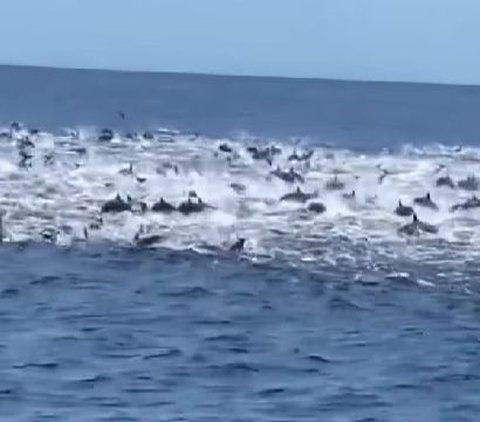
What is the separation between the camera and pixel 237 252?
7117 millimetres

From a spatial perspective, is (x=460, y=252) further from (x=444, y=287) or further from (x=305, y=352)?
(x=305, y=352)

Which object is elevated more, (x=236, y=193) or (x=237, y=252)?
(x=236, y=193)

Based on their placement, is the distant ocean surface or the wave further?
the wave

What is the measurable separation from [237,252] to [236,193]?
A: 92cm

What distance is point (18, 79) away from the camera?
9.63 metres

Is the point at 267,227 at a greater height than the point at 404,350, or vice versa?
the point at 267,227

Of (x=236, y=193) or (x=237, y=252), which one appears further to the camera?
(x=236, y=193)

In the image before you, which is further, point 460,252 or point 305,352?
point 460,252

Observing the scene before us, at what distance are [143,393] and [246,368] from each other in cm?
47

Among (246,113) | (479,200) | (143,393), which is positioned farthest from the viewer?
(246,113)

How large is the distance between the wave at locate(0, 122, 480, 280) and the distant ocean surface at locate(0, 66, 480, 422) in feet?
0.06

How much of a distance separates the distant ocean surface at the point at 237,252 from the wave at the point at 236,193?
17mm

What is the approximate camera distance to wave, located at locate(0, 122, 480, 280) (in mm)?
7266

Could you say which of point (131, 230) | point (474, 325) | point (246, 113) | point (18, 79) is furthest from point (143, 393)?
point (18, 79)
